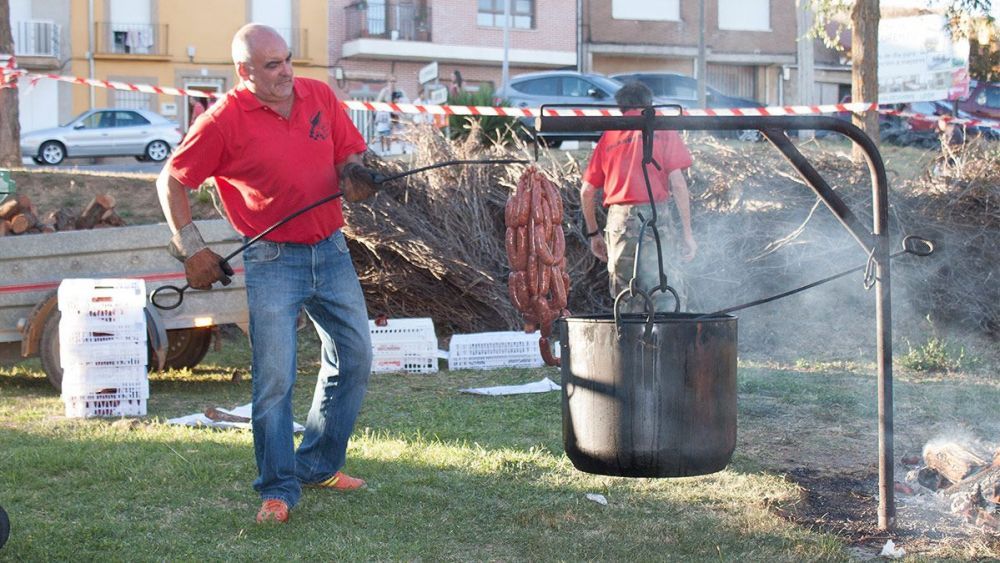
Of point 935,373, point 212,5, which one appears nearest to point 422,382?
point 935,373

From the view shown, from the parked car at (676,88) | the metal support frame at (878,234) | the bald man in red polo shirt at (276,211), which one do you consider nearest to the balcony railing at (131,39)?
the parked car at (676,88)

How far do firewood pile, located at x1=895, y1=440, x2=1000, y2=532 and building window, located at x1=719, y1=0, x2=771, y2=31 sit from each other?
1504 inches

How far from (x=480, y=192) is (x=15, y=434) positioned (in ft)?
16.6

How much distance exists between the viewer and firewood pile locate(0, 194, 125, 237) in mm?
10117

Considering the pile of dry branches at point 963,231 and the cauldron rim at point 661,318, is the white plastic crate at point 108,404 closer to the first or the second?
the cauldron rim at point 661,318

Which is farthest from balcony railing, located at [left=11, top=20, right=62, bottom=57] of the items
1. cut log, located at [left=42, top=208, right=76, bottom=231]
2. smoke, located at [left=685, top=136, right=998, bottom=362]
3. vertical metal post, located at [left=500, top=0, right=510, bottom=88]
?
smoke, located at [left=685, top=136, right=998, bottom=362]

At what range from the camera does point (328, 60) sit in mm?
37844

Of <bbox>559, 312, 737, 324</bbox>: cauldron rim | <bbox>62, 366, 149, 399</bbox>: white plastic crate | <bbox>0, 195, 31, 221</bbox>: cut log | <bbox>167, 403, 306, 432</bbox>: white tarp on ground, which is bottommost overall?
<bbox>167, 403, 306, 432</bbox>: white tarp on ground

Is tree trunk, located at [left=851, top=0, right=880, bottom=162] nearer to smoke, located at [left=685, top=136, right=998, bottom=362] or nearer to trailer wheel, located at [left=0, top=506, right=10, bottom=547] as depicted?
smoke, located at [left=685, top=136, right=998, bottom=362]

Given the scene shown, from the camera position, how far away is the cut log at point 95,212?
10.8 meters

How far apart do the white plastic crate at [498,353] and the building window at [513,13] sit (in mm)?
31539

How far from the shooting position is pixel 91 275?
26.3 ft

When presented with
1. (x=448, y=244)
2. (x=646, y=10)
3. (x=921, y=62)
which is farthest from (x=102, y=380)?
(x=646, y=10)

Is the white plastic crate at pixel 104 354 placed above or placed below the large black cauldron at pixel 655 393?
below
